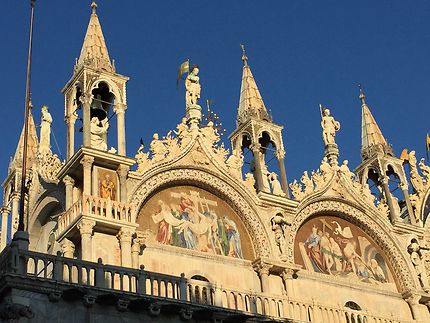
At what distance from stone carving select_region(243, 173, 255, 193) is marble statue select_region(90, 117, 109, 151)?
4.19 meters

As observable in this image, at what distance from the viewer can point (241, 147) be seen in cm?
2469

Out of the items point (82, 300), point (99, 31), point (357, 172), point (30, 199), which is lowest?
point (82, 300)

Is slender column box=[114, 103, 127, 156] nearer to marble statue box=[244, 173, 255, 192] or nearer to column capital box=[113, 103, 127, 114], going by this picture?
column capital box=[113, 103, 127, 114]

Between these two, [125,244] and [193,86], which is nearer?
[125,244]

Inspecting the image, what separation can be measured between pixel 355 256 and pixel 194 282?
25.5ft

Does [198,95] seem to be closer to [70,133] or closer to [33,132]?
[70,133]

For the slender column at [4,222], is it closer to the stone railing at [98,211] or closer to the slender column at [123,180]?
the stone railing at [98,211]

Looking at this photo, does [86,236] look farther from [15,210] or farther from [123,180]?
[15,210]

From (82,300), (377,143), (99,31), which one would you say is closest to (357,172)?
(377,143)

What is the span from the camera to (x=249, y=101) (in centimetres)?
2522

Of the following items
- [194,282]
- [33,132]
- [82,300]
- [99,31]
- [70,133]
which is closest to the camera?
[82,300]

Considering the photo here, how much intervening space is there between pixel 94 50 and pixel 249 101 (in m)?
5.52

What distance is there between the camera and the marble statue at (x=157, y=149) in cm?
2134

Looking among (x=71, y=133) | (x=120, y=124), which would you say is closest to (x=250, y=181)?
(x=120, y=124)
